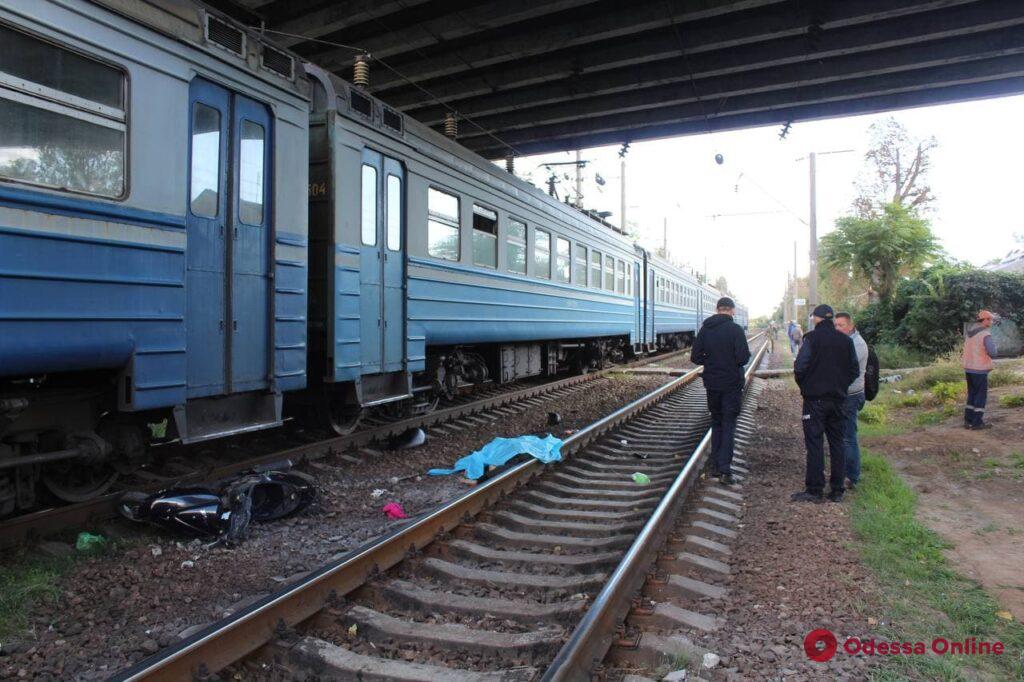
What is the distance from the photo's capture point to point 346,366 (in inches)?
257

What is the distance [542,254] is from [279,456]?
22.3 feet

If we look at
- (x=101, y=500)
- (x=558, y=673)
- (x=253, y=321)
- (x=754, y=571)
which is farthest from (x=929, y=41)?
(x=101, y=500)

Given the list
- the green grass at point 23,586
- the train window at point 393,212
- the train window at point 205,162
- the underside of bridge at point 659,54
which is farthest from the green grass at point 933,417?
the green grass at point 23,586

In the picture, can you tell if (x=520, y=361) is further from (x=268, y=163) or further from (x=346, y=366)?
(x=268, y=163)

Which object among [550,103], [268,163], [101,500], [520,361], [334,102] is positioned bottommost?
[101,500]

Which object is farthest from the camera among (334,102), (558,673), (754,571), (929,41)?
(929,41)

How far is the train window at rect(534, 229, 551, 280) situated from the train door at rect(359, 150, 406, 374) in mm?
4167

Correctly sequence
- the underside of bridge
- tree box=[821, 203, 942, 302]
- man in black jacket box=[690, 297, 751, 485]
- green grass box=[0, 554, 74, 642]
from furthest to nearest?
1. tree box=[821, 203, 942, 302]
2. the underside of bridge
3. man in black jacket box=[690, 297, 751, 485]
4. green grass box=[0, 554, 74, 642]

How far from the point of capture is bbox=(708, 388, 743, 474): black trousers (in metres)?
6.18

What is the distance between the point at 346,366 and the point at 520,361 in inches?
213

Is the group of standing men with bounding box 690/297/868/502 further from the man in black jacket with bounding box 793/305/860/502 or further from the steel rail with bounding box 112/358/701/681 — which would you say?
the steel rail with bounding box 112/358/701/681

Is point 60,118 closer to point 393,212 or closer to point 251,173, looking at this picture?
point 251,173

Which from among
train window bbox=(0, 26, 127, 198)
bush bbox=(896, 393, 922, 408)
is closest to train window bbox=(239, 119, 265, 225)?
train window bbox=(0, 26, 127, 198)

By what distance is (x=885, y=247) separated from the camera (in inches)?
853
